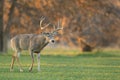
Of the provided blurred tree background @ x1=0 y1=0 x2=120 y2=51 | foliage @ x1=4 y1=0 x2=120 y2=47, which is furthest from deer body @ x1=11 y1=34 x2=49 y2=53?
blurred tree background @ x1=0 y1=0 x2=120 y2=51

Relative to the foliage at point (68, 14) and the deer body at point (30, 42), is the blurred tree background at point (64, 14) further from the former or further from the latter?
the deer body at point (30, 42)

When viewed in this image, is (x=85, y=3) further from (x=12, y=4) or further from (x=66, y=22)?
(x=12, y=4)

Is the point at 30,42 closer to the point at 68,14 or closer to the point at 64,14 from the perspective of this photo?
the point at 64,14

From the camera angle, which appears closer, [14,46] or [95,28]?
[14,46]

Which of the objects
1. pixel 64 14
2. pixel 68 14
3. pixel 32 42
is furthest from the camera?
pixel 68 14

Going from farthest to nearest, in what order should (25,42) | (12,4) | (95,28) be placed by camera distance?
(95,28), (12,4), (25,42)

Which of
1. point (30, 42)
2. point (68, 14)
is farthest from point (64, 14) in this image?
point (30, 42)

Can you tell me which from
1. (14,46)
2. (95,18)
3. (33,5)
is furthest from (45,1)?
(14,46)

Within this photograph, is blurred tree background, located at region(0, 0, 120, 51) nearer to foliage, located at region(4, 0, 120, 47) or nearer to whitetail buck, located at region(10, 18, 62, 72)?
foliage, located at region(4, 0, 120, 47)

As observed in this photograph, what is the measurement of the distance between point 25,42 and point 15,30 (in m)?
23.6

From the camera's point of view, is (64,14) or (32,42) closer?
(32,42)

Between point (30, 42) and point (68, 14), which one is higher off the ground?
point (68, 14)

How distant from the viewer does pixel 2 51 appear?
1623 inches

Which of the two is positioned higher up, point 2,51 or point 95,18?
point 95,18
